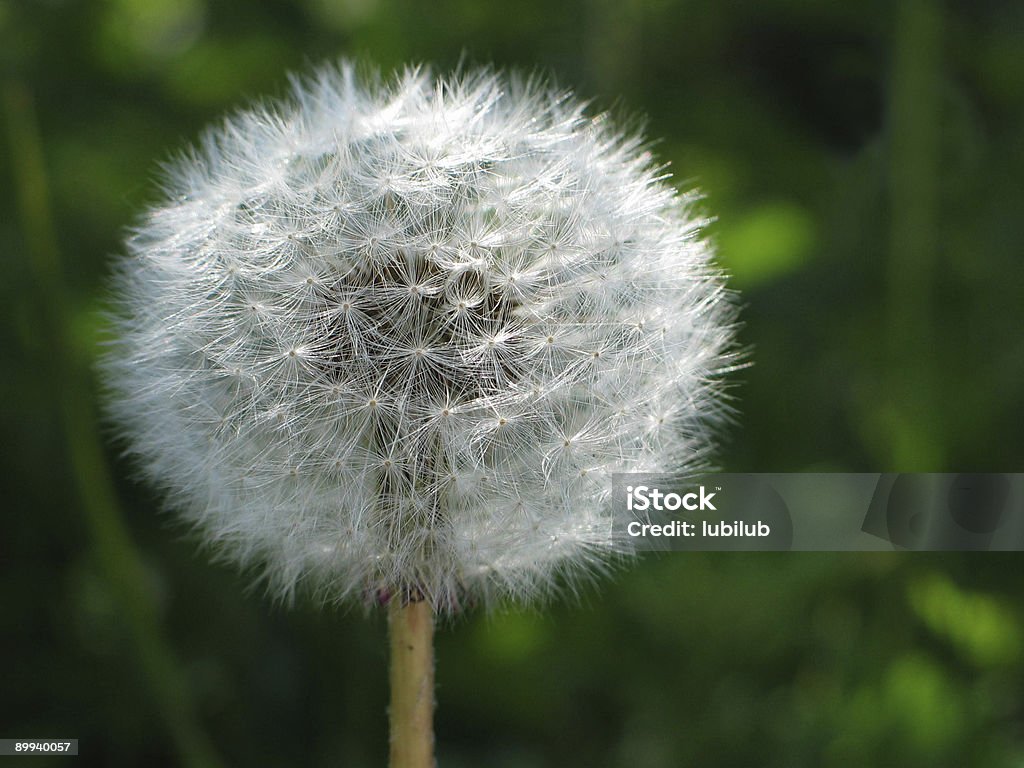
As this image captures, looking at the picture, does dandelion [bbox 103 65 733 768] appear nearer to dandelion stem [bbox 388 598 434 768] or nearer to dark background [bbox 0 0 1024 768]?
dandelion stem [bbox 388 598 434 768]

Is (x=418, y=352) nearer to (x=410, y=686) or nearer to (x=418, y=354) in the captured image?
(x=418, y=354)

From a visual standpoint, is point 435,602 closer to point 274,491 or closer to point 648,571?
point 274,491

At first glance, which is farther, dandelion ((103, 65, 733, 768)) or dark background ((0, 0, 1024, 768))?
dark background ((0, 0, 1024, 768))

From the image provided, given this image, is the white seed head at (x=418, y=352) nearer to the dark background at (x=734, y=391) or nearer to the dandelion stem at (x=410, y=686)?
the dandelion stem at (x=410, y=686)

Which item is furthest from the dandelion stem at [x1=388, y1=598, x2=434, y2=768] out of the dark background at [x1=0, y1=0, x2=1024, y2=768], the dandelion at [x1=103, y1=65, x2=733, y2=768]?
the dark background at [x1=0, y1=0, x2=1024, y2=768]

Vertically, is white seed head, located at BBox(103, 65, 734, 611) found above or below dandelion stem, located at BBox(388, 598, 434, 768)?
above

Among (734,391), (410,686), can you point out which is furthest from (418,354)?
(734,391)
